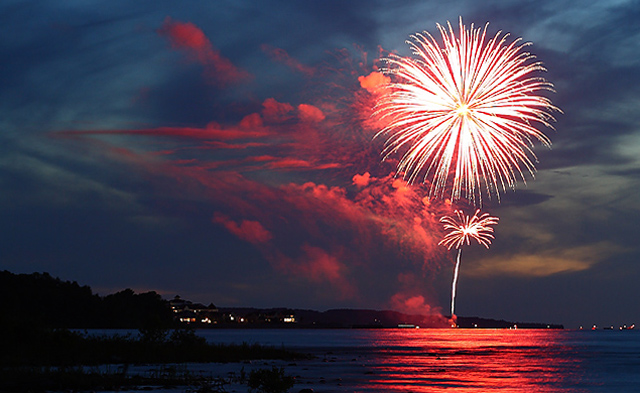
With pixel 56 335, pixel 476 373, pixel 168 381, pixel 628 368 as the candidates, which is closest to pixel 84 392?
pixel 168 381

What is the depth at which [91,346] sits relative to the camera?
3059 inches

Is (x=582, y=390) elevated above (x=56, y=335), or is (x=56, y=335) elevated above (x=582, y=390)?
(x=56, y=335)

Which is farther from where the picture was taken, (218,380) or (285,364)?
(285,364)

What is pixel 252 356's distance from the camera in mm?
94875

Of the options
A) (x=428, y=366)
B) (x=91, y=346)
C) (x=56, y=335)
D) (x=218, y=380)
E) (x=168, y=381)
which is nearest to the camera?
(x=168, y=381)

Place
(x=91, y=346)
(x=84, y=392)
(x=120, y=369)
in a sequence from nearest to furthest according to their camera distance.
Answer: (x=84, y=392) → (x=120, y=369) → (x=91, y=346)

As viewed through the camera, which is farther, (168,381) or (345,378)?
(345,378)

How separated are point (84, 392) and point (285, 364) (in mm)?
39625

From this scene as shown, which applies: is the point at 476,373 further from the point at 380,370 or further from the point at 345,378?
the point at 345,378

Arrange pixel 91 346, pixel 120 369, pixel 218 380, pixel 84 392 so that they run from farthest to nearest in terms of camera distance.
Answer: pixel 91 346 < pixel 120 369 < pixel 218 380 < pixel 84 392

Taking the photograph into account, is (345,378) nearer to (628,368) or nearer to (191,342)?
(191,342)

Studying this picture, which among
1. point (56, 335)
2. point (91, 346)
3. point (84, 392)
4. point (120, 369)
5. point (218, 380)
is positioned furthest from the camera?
point (91, 346)

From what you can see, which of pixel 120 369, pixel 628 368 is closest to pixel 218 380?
pixel 120 369

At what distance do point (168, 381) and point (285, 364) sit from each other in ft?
103
